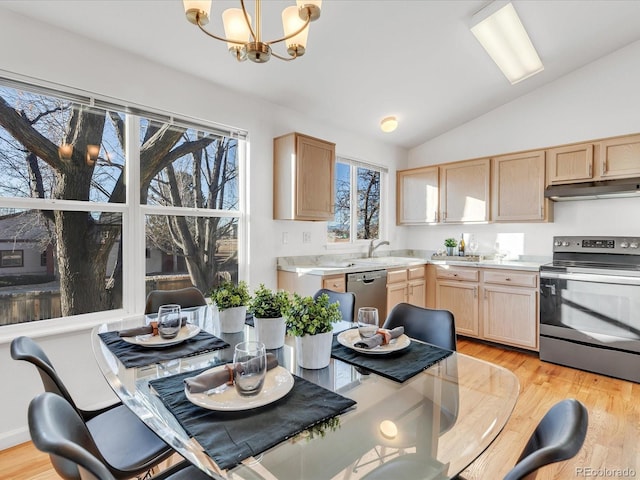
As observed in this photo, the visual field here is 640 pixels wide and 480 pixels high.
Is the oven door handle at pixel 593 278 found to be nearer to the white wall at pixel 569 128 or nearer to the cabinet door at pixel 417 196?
the white wall at pixel 569 128

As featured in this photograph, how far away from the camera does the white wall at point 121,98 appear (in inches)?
80.5

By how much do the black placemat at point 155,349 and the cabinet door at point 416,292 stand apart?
9.41ft

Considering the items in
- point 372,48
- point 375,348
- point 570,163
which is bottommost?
point 375,348

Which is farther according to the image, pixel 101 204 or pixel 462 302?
pixel 462 302

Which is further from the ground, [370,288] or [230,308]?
[230,308]

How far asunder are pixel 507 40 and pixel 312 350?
3188 millimetres

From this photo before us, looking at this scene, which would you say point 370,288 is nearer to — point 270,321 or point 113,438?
point 270,321

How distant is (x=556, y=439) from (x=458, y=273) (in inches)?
134

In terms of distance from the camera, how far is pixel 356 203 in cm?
444

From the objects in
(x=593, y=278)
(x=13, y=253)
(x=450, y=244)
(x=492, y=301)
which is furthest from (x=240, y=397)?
(x=450, y=244)

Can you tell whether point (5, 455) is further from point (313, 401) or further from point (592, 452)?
point (592, 452)

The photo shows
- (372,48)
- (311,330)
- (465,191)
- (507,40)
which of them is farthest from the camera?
(465,191)

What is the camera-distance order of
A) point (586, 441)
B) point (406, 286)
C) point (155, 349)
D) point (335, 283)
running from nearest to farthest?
1. point (155, 349)
2. point (586, 441)
3. point (335, 283)
4. point (406, 286)

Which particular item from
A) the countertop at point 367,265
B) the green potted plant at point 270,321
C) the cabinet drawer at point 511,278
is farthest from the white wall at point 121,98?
the cabinet drawer at point 511,278
